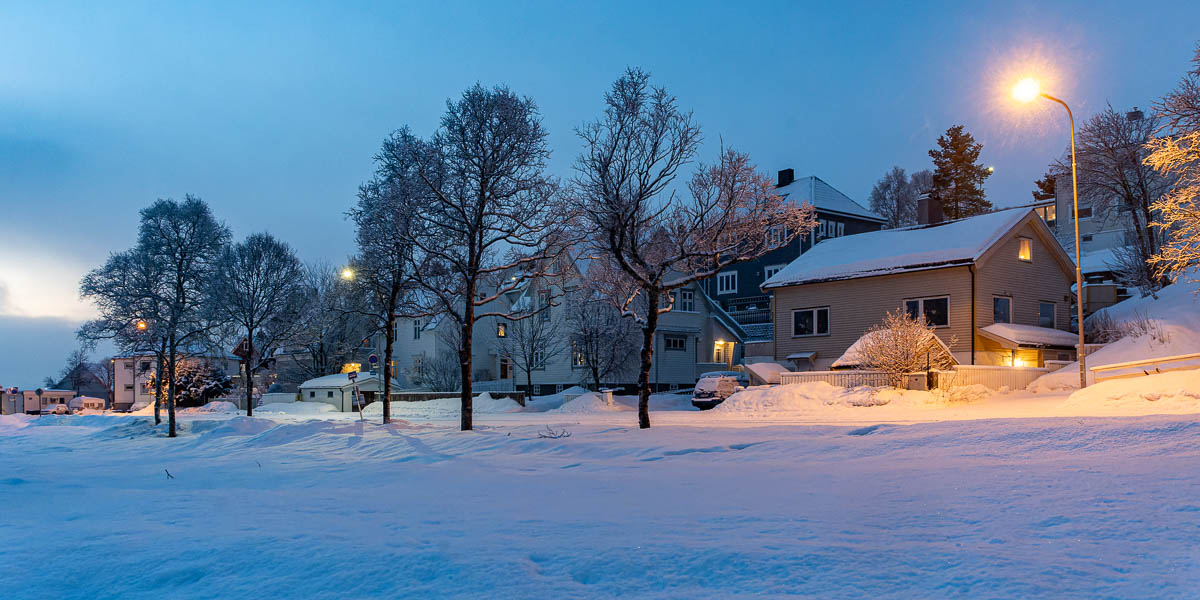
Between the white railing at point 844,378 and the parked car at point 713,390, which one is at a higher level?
the white railing at point 844,378

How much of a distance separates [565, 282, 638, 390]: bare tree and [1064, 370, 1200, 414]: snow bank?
91.8ft

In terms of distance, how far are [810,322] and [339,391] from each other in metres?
33.8

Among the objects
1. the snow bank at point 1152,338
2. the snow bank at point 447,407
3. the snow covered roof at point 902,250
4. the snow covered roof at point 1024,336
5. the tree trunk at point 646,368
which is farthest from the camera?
the snow bank at point 447,407

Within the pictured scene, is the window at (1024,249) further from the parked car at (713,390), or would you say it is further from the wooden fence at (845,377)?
the parked car at (713,390)

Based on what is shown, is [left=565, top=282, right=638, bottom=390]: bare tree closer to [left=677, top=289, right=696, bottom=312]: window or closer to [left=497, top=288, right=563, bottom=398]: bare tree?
[left=497, top=288, right=563, bottom=398]: bare tree

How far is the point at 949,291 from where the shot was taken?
35062mm

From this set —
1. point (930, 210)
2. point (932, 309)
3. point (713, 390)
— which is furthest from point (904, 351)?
point (930, 210)

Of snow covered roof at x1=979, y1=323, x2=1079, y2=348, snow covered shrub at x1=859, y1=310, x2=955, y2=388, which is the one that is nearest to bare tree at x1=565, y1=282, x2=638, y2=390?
snow covered shrub at x1=859, y1=310, x2=955, y2=388

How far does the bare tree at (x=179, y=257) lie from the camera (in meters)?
30.1

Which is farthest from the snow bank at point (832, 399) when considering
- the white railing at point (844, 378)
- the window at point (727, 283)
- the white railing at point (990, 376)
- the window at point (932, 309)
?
the window at point (727, 283)

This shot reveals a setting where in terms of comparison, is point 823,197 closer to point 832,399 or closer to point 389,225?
point 832,399

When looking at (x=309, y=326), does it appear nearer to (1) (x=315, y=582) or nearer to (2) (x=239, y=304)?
(2) (x=239, y=304)

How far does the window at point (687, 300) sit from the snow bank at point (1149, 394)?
104 feet

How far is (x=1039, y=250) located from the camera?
125 ft
